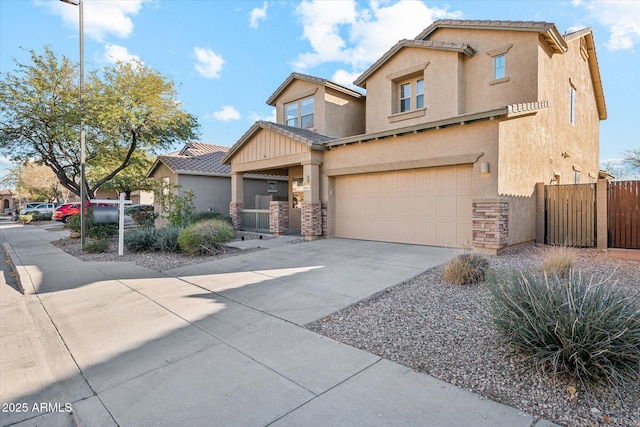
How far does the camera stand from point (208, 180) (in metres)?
Result: 20.4

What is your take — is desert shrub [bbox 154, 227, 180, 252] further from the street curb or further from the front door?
the front door

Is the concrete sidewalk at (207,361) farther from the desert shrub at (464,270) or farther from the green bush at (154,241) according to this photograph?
the green bush at (154,241)

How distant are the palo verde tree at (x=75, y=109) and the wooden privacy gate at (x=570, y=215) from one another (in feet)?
60.5

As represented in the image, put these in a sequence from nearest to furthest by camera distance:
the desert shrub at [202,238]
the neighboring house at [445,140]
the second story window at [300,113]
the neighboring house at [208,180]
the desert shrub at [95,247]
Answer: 1. the neighboring house at [445,140]
2. the desert shrub at [202,238]
3. the desert shrub at [95,247]
4. the second story window at [300,113]
5. the neighboring house at [208,180]

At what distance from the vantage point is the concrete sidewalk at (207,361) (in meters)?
3.07

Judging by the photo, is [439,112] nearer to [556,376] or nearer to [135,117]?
[556,376]

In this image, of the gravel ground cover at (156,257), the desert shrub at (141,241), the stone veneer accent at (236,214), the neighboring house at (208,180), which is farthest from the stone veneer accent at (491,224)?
the neighboring house at (208,180)

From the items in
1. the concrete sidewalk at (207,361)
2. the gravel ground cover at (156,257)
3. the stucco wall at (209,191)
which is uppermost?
the stucco wall at (209,191)

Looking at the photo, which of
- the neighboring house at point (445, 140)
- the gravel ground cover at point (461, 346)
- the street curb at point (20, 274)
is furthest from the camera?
the neighboring house at point (445, 140)

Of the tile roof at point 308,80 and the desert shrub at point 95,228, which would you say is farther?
the tile roof at point 308,80

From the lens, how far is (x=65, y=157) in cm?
1972

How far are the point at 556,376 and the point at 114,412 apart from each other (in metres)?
4.26

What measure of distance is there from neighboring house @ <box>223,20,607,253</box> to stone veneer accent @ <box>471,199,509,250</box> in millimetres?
28

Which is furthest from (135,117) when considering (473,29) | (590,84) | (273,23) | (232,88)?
(590,84)
